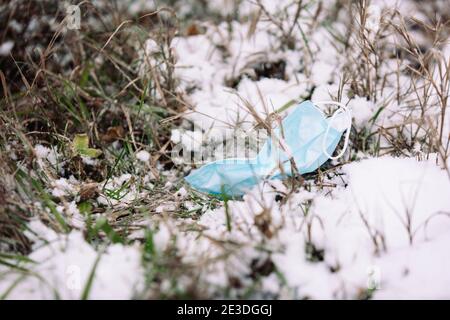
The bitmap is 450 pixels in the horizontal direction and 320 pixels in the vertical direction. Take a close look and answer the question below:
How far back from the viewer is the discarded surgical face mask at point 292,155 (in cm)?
134

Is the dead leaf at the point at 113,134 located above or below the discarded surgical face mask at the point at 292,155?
above

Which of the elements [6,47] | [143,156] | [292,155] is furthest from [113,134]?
[292,155]

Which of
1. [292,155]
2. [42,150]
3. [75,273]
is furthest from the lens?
[42,150]

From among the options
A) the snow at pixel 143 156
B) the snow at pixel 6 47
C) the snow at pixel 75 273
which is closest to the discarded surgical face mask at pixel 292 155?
the snow at pixel 143 156

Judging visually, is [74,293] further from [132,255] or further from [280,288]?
[280,288]

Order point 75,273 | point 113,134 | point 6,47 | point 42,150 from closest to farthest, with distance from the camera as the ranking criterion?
point 75,273, point 42,150, point 113,134, point 6,47

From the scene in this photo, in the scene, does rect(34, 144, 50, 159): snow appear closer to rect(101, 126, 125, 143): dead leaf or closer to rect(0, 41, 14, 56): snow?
rect(101, 126, 125, 143): dead leaf

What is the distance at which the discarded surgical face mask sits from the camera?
1.34 meters

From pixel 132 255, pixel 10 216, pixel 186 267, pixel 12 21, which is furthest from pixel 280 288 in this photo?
pixel 12 21

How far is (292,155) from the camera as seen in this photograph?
135 centimetres

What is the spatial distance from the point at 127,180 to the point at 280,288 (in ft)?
2.16

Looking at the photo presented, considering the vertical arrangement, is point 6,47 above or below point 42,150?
above

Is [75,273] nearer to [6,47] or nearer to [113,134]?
[113,134]

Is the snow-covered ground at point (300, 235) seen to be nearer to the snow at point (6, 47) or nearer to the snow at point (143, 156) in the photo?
the snow at point (143, 156)
